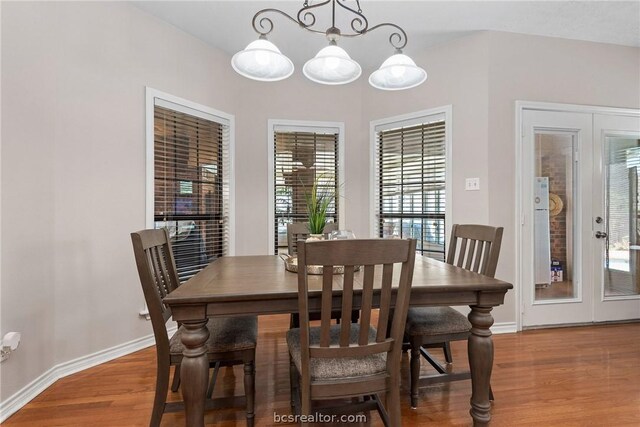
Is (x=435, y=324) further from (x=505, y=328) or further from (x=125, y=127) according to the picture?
(x=125, y=127)

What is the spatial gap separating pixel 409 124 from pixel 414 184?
65cm

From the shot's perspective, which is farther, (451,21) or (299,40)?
(299,40)

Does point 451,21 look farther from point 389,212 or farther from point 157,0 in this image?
point 157,0

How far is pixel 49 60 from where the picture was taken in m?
2.04

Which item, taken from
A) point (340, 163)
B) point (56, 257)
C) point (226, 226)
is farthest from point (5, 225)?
point (340, 163)

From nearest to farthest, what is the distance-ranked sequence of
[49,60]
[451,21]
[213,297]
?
[213,297]
[49,60]
[451,21]

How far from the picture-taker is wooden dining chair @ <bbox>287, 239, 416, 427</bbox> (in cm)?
113

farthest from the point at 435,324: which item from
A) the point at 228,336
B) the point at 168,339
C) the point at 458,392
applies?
the point at 168,339

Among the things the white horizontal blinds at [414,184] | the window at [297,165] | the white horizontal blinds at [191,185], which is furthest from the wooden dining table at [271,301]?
the window at [297,165]

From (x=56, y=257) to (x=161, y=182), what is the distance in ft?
3.14

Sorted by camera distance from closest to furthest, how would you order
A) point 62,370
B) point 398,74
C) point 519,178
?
1. point 398,74
2. point 62,370
3. point 519,178

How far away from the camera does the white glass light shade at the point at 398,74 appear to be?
5.86 ft

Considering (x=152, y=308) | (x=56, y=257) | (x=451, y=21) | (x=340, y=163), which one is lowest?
(x=152, y=308)

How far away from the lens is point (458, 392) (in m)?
1.94
